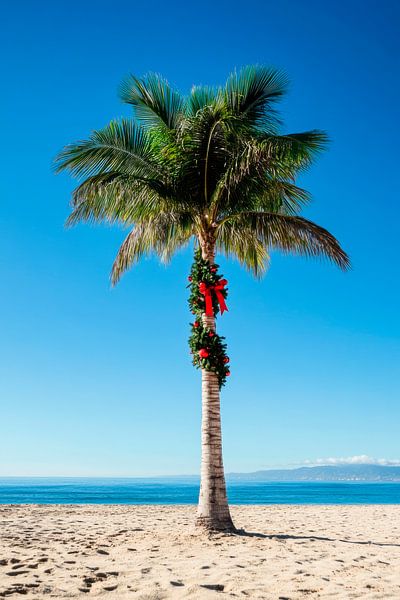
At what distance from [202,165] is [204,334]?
3948mm

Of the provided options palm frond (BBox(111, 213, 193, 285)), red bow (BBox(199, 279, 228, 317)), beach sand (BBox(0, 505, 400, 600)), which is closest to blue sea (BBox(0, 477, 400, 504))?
palm frond (BBox(111, 213, 193, 285))

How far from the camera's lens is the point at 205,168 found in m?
12.3

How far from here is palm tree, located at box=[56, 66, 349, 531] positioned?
12047 mm

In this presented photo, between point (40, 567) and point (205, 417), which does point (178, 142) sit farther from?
point (40, 567)

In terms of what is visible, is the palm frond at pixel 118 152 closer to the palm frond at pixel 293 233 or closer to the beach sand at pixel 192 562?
the palm frond at pixel 293 233

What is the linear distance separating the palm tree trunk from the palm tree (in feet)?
0.18

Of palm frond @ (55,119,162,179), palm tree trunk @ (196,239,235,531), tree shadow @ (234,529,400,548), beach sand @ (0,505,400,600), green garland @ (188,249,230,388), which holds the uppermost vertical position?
palm frond @ (55,119,162,179)

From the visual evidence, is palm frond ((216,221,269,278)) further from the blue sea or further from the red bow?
the blue sea

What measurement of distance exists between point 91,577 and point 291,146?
9.06 metres

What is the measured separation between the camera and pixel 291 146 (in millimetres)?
11781

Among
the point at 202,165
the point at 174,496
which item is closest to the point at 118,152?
the point at 202,165

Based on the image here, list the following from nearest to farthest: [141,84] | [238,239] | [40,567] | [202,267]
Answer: [40,567] → [202,267] → [141,84] → [238,239]

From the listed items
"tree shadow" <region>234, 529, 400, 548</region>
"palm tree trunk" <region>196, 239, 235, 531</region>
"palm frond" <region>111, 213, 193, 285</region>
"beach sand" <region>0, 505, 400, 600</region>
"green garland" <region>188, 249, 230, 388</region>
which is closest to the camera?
"beach sand" <region>0, 505, 400, 600</region>

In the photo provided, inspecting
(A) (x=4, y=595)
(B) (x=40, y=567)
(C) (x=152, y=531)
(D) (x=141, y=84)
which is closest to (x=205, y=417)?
(C) (x=152, y=531)
